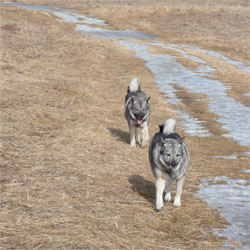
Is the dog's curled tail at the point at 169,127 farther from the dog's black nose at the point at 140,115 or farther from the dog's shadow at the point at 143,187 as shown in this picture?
the dog's black nose at the point at 140,115

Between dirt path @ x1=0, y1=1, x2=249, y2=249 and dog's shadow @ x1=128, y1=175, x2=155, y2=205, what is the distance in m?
0.02

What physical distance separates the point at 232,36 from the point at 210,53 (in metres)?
10.6

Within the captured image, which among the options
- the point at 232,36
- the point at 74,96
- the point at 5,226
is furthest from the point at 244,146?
the point at 232,36

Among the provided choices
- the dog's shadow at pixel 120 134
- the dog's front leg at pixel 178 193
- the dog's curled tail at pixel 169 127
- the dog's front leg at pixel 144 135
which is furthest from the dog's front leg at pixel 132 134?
the dog's front leg at pixel 178 193

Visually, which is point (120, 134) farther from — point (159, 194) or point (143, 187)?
point (159, 194)

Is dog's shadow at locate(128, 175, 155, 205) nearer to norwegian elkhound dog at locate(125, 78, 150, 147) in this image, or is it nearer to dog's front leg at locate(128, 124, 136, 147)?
norwegian elkhound dog at locate(125, 78, 150, 147)

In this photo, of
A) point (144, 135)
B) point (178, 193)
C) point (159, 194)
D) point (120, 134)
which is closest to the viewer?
point (159, 194)

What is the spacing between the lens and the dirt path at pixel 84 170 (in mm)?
6414

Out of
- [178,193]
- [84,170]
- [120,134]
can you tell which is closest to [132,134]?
[120,134]

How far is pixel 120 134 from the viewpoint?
12.8 meters

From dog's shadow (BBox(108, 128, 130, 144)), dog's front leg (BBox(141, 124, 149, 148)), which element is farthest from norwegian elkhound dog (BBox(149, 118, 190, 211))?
dog's shadow (BBox(108, 128, 130, 144))

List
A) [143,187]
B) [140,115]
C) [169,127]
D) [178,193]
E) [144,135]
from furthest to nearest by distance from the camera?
[144,135]
[140,115]
[143,187]
[169,127]
[178,193]

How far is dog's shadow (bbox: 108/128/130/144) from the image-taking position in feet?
40.3

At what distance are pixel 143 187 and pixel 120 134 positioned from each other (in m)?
4.21
